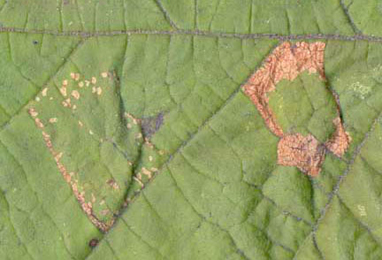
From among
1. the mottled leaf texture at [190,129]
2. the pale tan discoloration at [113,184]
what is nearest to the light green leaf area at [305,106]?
the mottled leaf texture at [190,129]

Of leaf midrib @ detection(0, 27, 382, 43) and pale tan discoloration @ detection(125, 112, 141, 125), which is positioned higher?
leaf midrib @ detection(0, 27, 382, 43)

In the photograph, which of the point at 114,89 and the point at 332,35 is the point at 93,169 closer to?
the point at 114,89

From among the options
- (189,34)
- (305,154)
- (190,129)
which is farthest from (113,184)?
(305,154)

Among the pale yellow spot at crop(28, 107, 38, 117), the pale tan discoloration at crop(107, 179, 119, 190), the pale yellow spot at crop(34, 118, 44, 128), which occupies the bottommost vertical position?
the pale tan discoloration at crop(107, 179, 119, 190)

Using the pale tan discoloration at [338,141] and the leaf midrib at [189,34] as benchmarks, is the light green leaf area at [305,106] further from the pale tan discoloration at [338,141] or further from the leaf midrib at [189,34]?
the leaf midrib at [189,34]

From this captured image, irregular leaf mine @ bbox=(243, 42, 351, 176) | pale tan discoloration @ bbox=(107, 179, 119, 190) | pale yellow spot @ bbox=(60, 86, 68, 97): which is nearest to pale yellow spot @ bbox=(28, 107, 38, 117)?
pale yellow spot @ bbox=(60, 86, 68, 97)

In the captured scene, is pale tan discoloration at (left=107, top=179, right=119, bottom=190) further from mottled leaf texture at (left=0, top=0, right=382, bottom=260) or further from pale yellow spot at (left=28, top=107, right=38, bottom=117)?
pale yellow spot at (left=28, top=107, right=38, bottom=117)

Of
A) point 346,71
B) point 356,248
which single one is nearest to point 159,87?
point 346,71
